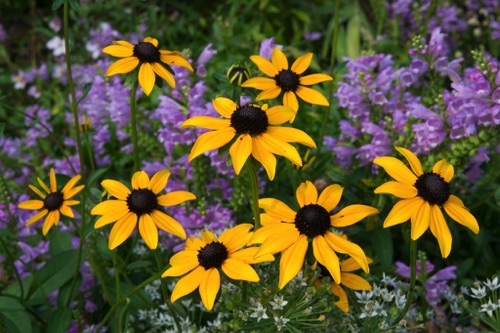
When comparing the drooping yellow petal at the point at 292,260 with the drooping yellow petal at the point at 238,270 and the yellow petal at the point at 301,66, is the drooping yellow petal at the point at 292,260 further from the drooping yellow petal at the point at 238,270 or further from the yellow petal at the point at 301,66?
the yellow petal at the point at 301,66

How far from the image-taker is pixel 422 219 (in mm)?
1183

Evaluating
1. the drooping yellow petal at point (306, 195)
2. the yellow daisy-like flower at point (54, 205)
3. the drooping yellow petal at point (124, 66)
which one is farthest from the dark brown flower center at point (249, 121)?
the yellow daisy-like flower at point (54, 205)

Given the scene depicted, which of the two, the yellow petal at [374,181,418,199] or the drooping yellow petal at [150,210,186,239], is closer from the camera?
the yellow petal at [374,181,418,199]

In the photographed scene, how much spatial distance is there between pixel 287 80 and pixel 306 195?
0.39 m

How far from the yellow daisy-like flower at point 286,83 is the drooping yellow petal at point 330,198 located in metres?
0.28

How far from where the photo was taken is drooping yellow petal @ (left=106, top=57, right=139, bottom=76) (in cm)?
146

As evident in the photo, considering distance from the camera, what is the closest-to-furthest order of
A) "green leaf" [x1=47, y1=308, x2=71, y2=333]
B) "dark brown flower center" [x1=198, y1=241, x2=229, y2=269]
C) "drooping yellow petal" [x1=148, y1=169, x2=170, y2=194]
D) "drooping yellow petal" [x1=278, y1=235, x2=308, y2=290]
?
1. "drooping yellow petal" [x1=278, y1=235, x2=308, y2=290]
2. "dark brown flower center" [x1=198, y1=241, x2=229, y2=269]
3. "drooping yellow petal" [x1=148, y1=169, x2=170, y2=194]
4. "green leaf" [x1=47, y1=308, x2=71, y2=333]

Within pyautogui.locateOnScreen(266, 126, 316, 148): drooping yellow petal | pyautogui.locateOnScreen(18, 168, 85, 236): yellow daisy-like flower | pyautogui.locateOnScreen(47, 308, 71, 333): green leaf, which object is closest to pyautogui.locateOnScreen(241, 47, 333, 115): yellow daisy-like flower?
pyautogui.locateOnScreen(266, 126, 316, 148): drooping yellow petal

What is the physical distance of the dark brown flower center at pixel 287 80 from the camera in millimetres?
1550

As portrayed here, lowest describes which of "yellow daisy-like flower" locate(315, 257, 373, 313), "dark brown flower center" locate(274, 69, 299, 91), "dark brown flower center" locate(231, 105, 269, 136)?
"yellow daisy-like flower" locate(315, 257, 373, 313)

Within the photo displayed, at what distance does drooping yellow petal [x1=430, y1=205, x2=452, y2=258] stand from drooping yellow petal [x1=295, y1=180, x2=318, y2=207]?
0.27 meters

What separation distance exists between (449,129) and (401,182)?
2.41 feet

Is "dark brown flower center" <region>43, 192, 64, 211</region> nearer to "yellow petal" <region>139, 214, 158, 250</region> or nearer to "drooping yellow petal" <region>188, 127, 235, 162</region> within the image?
"yellow petal" <region>139, 214, 158, 250</region>

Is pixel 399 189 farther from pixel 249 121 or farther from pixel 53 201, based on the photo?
pixel 53 201
